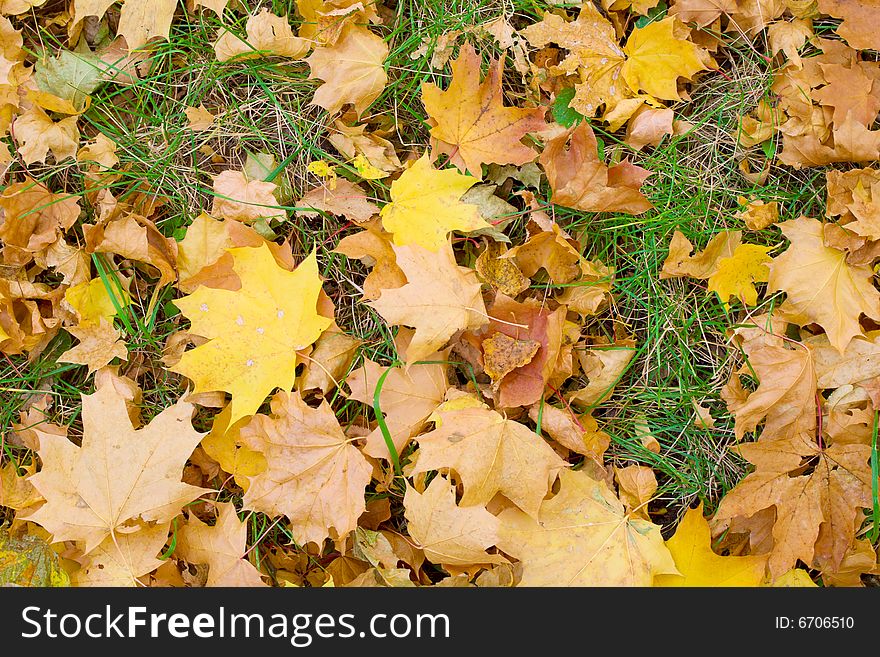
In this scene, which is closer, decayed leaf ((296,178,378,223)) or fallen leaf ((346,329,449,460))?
fallen leaf ((346,329,449,460))

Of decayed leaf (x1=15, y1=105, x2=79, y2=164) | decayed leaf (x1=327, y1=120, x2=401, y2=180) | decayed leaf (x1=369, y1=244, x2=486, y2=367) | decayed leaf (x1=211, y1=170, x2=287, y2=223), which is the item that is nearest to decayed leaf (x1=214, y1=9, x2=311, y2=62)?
decayed leaf (x1=327, y1=120, x2=401, y2=180)

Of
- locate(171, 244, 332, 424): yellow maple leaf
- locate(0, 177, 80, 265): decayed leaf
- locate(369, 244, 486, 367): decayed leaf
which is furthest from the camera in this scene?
locate(0, 177, 80, 265): decayed leaf

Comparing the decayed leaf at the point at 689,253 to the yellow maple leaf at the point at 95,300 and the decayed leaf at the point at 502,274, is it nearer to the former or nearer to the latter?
the decayed leaf at the point at 502,274

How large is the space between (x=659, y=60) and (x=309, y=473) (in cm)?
155

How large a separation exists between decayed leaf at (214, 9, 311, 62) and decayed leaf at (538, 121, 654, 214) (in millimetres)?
819

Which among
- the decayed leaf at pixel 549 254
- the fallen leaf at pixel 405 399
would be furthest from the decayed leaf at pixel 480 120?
the fallen leaf at pixel 405 399

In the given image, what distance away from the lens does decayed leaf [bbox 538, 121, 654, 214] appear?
194cm

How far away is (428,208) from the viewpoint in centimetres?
197

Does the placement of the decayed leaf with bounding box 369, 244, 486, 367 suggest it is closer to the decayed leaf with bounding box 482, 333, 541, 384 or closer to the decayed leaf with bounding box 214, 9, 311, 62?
the decayed leaf with bounding box 482, 333, 541, 384

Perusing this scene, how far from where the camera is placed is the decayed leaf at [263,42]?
2.06 m

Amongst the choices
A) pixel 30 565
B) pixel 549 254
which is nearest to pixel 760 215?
pixel 549 254

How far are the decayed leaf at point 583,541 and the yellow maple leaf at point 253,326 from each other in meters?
0.75
